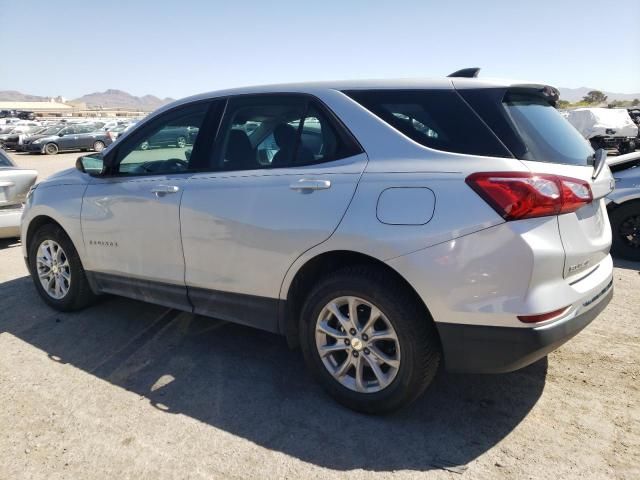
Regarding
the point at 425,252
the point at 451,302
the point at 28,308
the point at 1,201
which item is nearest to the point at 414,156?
the point at 425,252

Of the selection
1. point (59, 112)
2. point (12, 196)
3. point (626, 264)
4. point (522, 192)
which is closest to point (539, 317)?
point (522, 192)

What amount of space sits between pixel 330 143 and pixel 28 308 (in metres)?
3.48

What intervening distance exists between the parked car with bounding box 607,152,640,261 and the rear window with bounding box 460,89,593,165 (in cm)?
355

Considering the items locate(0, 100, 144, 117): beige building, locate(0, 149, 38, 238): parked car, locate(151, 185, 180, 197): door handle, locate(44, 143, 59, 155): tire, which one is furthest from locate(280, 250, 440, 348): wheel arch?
locate(0, 100, 144, 117): beige building

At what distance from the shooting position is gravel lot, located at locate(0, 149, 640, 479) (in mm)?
2492

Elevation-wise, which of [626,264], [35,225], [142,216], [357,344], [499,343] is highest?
[142,216]

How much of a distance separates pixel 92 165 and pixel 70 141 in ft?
90.3

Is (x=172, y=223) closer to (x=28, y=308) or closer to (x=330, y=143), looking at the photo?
(x=330, y=143)

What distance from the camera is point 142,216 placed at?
12.0 ft

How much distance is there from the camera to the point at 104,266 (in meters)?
4.04

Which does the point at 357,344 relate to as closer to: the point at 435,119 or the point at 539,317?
the point at 539,317

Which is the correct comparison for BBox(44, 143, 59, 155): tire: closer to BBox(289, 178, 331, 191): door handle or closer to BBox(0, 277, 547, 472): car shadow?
BBox(0, 277, 547, 472): car shadow

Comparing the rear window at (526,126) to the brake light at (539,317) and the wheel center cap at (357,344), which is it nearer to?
the brake light at (539,317)

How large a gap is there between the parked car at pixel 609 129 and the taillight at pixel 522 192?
16.0 m
